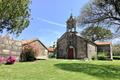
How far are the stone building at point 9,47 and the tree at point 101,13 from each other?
10.9 m

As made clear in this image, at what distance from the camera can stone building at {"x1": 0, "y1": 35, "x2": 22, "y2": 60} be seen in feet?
102

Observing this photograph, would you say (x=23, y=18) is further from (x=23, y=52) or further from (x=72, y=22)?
(x=72, y=22)

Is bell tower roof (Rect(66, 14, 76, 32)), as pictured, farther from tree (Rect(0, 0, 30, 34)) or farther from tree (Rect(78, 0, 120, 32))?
tree (Rect(0, 0, 30, 34))

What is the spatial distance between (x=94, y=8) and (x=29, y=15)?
14018mm

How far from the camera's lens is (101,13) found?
39.0m

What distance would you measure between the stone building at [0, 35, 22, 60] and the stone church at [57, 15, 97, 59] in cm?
2455

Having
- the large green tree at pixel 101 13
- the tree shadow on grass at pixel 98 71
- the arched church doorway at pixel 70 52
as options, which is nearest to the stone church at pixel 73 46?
the arched church doorway at pixel 70 52

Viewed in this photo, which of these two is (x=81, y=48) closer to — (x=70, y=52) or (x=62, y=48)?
(x=70, y=52)

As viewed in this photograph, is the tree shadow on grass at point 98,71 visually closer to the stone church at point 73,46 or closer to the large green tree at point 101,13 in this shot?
the large green tree at point 101,13

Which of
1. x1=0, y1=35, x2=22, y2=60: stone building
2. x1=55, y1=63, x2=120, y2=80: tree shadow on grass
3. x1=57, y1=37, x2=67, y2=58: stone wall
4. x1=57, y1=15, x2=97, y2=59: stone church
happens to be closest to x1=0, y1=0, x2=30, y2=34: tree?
x1=0, y1=35, x2=22, y2=60: stone building

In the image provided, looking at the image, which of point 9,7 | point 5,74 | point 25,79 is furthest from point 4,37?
point 25,79

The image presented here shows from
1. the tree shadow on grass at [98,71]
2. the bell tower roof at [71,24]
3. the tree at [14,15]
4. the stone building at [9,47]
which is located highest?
the bell tower roof at [71,24]

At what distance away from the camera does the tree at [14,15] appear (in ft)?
79.2

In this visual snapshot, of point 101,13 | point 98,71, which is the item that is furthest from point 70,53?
point 98,71
